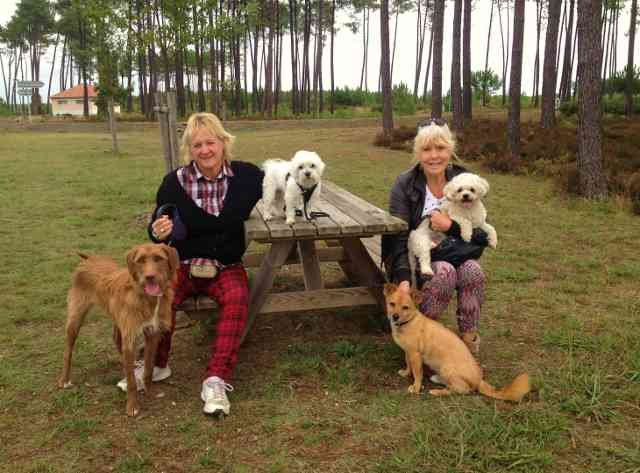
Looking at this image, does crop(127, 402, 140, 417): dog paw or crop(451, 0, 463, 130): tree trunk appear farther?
crop(451, 0, 463, 130): tree trunk

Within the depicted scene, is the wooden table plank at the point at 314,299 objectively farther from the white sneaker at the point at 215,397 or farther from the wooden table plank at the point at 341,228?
the white sneaker at the point at 215,397

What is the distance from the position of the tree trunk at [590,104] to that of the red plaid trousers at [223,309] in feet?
27.5

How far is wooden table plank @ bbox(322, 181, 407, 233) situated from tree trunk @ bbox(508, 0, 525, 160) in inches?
413

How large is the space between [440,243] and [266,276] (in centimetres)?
134

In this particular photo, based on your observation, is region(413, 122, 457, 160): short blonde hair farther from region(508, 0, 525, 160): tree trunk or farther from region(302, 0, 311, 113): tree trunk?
region(302, 0, 311, 113): tree trunk

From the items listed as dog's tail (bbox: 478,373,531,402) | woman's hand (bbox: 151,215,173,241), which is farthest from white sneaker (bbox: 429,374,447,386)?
woman's hand (bbox: 151,215,173,241)

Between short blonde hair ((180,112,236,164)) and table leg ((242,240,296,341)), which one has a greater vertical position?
short blonde hair ((180,112,236,164))

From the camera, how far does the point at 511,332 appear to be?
4812mm

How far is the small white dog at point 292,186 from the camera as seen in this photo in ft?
14.4

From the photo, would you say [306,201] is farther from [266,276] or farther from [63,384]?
[63,384]

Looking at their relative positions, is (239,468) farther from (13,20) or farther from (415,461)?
(13,20)

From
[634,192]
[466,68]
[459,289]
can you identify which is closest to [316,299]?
[459,289]

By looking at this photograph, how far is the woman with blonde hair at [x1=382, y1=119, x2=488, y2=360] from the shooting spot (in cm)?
402

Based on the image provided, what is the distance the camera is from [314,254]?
525 cm
